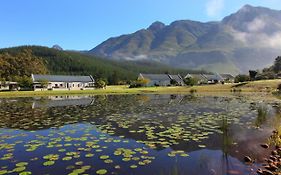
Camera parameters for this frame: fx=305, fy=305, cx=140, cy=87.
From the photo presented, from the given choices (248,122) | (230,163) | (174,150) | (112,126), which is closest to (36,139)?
(112,126)

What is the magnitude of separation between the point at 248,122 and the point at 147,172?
49.5ft

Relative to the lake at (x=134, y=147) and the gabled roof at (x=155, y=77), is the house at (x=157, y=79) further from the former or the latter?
the lake at (x=134, y=147)

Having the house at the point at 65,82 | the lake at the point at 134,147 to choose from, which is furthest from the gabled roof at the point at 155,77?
the lake at the point at 134,147

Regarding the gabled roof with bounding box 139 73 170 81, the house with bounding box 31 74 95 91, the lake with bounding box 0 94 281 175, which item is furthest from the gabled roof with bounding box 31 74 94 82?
the lake with bounding box 0 94 281 175

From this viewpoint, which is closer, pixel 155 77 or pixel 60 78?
pixel 60 78

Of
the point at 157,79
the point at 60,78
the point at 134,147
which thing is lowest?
the point at 134,147

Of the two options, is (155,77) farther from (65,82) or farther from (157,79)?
(65,82)

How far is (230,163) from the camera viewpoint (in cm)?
1373

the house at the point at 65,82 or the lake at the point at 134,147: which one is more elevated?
the house at the point at 65,82

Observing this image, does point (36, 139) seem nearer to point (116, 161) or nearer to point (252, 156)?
point (116, 161)

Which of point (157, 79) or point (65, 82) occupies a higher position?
point (157, 79)

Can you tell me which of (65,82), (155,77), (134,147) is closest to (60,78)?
(65,82)

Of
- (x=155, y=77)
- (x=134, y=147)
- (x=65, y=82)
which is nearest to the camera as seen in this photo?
(x=134, y=147)

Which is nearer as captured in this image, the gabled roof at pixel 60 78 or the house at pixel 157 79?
the gabled roof at pixel 60 78
